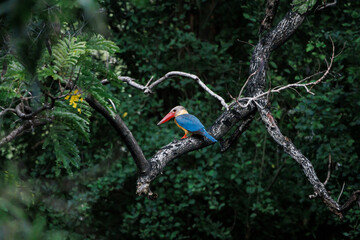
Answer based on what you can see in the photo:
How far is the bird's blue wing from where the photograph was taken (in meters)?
3.15

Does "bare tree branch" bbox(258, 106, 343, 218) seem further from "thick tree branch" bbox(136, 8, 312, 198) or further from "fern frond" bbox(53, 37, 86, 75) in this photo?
"fern frond" bbox(53, 37, 86, 75)

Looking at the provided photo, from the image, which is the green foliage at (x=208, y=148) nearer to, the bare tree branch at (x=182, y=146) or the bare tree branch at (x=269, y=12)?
the bare tree branch at (x=269, y=12)

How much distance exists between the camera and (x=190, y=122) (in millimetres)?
3248

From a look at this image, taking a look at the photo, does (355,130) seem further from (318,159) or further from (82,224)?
(82,224)

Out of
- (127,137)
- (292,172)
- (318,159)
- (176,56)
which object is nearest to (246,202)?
(292,172)

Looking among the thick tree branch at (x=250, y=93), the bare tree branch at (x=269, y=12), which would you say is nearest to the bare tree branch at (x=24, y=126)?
the thick tree branch at (x=250, y=93)

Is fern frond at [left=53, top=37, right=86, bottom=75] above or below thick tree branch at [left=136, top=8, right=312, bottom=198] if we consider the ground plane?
above

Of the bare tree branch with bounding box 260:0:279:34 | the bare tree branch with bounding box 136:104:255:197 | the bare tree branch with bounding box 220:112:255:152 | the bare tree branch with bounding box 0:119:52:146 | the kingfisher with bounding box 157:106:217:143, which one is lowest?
the bare tree branch with bounding box 220:112:255:152

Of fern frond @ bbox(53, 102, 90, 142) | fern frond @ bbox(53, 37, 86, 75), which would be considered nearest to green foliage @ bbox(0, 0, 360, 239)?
fern frond @ bbox(53, 102, 90, 142)

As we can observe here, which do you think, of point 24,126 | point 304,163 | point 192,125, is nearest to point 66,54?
point 24,126

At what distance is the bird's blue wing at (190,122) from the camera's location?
124 inches

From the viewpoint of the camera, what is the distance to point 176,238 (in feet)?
18.2

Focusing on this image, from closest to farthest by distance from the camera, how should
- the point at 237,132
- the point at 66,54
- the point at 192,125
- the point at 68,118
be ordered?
the point at 66,54, the point at 68,118, the point at 192,125, the point at 237,132

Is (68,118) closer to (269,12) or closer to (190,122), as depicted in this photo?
(190,122)
